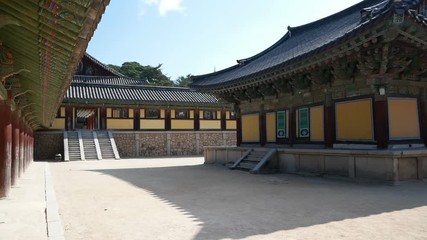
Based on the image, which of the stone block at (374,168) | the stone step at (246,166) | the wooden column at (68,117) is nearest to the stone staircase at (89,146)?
the wooden column at (68,117)

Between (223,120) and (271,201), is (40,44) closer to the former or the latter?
(271,201)

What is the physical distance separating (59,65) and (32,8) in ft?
6.95

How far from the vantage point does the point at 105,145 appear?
84.1 ft

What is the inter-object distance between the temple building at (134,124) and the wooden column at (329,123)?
16.5 m

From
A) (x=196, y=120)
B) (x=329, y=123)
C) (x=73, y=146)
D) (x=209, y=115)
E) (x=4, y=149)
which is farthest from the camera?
(x=209, y=115)

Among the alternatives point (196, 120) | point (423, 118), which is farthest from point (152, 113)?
point (423, 118)

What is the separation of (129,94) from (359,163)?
901 inches

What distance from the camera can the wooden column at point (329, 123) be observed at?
12.2m

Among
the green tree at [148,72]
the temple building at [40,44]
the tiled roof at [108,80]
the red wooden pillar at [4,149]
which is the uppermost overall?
the green tree at [148,72]

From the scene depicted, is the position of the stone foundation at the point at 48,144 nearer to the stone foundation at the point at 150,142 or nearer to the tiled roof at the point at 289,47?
the stone foundation at the point at 150,142

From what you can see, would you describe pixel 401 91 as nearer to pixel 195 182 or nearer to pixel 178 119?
pixel 195 182

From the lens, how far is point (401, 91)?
10844 mm

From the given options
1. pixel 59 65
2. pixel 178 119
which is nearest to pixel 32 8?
pixel 59 65

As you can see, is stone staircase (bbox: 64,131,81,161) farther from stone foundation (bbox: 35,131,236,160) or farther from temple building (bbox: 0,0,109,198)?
temple building (bbox: 0,0,109,198)
